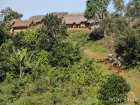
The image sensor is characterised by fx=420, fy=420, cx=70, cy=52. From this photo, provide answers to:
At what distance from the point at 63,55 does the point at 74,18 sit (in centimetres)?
2909

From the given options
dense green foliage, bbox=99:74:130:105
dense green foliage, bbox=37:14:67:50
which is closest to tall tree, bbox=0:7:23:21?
dense green foliage, bbox=37:14:67:50

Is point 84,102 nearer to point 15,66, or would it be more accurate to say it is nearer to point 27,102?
point 27,102

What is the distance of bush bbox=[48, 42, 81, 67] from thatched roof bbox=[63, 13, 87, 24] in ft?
85.0

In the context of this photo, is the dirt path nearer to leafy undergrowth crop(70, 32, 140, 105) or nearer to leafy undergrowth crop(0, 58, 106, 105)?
leafy undergrowth crop(70, 32, 140, 105)


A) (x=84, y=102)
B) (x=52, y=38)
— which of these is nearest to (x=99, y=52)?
(x=52, y=38)

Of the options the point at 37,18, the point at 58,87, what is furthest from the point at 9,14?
the point at 58,87

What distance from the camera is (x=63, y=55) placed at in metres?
43.0

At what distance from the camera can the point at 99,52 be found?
52.2m

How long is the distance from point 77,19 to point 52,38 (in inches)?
940

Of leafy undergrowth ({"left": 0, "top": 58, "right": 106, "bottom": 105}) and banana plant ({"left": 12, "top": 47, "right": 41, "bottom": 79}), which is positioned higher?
banana plant ({"left": 12, "top": 47, "right": 41, "bottom": 79})

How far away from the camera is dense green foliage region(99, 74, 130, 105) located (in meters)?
31.6

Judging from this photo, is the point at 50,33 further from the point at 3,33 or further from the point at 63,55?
the point at 3,33

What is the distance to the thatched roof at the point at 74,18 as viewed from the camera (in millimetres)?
70500

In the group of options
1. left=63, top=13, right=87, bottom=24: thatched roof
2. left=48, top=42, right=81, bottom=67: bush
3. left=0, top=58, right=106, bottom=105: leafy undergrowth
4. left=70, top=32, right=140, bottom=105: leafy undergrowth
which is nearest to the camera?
left=0, top=58, right=106, bottom=105: leafy undergrowth
